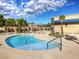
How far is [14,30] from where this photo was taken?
43.2 meters

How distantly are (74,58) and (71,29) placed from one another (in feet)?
92.2

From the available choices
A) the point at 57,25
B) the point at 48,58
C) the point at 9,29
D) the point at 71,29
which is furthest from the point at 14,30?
the point at 48,58

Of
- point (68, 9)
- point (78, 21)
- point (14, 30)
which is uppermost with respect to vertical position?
point (68, 9)

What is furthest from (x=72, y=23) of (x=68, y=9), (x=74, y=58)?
(x=74, y=58)

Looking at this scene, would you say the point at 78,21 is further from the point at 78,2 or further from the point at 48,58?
the point at 48,58

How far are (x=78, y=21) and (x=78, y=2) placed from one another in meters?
8.28

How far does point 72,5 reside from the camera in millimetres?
44906

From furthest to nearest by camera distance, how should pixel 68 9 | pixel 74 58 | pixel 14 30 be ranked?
pixel 68 9 < pixel 14 30 < pixel 74 58

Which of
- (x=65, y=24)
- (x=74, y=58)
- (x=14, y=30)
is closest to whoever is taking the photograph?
(x=74, y=58)

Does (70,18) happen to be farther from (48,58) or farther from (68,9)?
(48,58)

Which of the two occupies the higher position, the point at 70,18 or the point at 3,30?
the point at 70,18

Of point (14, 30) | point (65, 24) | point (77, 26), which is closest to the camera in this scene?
point (77, 26)

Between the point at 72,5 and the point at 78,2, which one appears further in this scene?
the point at 72,5

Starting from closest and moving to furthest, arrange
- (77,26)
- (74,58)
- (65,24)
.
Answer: (74,58) → (77,26) → (65,24)
